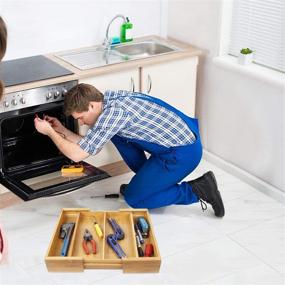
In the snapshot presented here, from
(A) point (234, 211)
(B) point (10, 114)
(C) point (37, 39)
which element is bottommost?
(A) point (234, 211)

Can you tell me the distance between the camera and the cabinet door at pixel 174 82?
3.33 metres

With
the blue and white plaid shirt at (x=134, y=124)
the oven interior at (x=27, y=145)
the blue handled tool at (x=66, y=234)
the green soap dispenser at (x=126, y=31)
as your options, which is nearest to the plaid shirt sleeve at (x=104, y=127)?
the blue and white plaid shirt at (x=134, y=124)

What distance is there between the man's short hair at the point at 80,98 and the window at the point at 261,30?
1123 millimetres

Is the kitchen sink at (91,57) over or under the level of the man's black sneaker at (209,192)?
over

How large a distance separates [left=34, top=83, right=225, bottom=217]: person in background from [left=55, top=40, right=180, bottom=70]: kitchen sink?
41 centimetres

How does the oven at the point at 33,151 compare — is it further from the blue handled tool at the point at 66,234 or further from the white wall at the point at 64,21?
the white wall at the point at 64,21

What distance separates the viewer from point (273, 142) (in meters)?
3.22

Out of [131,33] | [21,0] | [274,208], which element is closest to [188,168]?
[274,208]

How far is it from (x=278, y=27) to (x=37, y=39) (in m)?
1.48

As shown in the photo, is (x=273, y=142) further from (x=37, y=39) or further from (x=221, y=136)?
(x=37, y=39)

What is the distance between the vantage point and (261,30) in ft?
10.7

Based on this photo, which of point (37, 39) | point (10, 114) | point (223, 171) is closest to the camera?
point (10, 114)

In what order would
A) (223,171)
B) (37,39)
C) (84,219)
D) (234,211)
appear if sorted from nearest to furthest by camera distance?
(84,219) < (234,211) < (37,39) < (223,171)

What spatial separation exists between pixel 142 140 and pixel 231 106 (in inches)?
31.8
